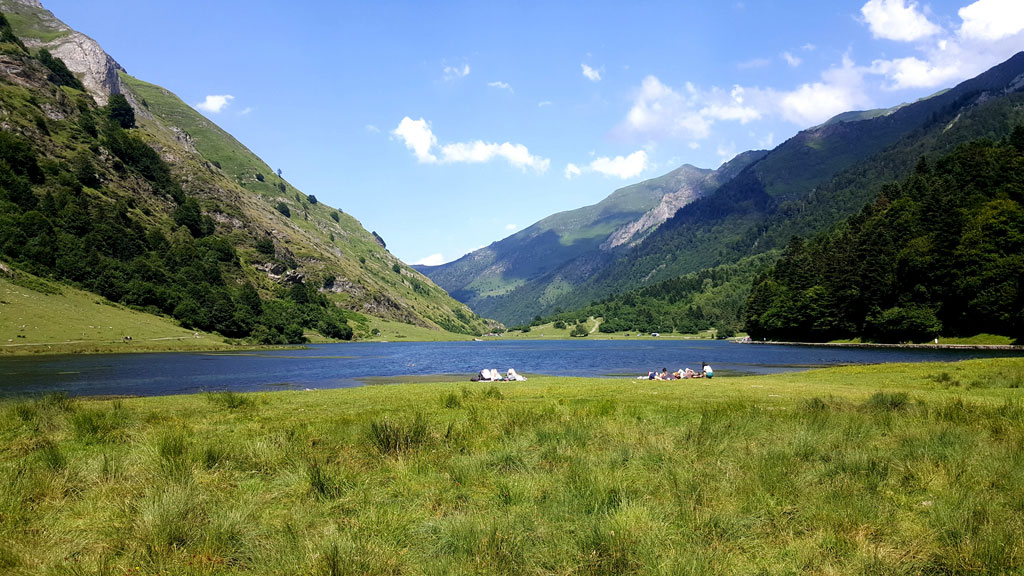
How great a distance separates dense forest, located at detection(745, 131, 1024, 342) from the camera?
2845 inches

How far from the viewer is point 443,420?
15.2m

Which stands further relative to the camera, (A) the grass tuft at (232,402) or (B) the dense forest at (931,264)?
(B) the dense forest at (931,264)

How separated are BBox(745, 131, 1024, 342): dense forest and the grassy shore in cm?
8187

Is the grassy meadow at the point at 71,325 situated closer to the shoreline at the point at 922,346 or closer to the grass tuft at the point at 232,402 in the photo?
the grass tuft at the point at 232,402

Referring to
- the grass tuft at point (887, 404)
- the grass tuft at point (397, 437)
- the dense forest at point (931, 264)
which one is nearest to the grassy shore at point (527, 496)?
the grass tuft at point (397, 437)

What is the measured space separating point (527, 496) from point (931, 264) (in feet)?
337

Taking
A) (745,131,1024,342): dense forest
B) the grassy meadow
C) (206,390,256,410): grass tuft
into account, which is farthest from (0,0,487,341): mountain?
(745,131,1024,342): dense forest

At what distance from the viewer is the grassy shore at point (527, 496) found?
542 cm

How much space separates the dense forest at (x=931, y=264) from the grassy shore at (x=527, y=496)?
8187 cm

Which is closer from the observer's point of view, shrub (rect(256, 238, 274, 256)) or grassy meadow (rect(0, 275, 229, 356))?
grassy meadow (rect(0, 275, 229, 356))

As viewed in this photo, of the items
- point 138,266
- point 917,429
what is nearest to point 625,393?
point 917,429

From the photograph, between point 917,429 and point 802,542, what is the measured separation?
8186mm

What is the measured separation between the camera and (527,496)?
300 inches

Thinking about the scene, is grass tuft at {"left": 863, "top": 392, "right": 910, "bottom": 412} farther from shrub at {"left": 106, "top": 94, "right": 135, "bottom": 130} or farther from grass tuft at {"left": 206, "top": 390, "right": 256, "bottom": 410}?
shrub at {"left": 106, "top": 94, "right": 135, "bottom": 130}
